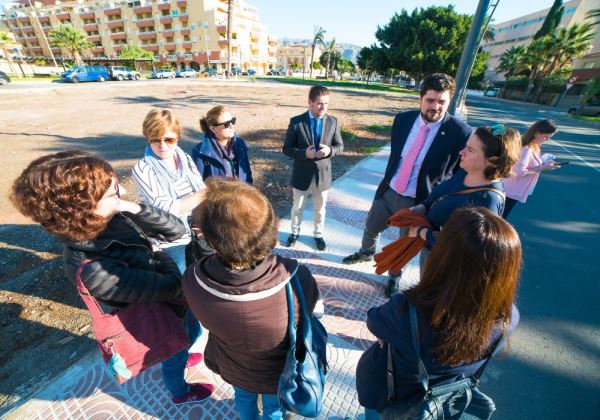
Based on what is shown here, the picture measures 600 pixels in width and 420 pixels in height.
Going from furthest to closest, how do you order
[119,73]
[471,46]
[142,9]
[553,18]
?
[142,9] < [553,18] < [119,73] < [471,46]

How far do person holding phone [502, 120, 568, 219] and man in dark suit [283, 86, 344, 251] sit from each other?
231cm

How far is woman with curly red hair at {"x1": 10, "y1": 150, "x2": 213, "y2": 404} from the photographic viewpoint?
115 centimetres

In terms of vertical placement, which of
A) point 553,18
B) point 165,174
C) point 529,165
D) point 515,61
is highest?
point 553,18

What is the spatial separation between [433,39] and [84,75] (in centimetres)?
3710

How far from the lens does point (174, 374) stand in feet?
5.86

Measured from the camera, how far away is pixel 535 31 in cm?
5581

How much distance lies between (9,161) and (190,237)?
6977mm

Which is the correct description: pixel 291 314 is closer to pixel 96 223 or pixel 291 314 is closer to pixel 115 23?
pixel 96 223

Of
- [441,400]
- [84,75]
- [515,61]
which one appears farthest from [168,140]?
[515,61]

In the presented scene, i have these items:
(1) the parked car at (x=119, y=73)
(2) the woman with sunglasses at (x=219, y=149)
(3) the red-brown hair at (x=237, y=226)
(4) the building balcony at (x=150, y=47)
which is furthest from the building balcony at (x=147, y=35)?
(3) the red-brown hair at (x=237, y=226)

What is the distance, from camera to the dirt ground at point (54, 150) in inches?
88.5

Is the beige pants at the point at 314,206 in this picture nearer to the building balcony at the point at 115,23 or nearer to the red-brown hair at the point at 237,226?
the red-brown hair at the point at 237,226

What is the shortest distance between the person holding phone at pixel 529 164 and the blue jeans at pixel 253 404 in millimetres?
3500

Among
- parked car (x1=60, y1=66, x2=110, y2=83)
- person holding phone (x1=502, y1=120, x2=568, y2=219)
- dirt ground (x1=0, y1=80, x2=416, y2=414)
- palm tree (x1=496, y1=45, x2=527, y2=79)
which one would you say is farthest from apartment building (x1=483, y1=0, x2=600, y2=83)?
parked car (x1=60, y1=66, x2=110, y2=83)
